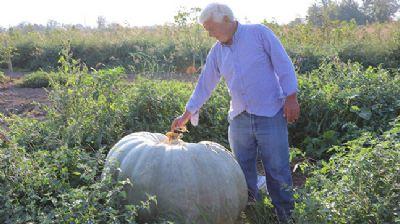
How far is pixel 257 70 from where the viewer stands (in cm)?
383

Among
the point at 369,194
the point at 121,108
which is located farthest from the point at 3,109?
the point at 369,194

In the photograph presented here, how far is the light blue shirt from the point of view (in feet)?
12.2

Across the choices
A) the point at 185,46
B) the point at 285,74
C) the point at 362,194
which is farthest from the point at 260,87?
the point at 185,46

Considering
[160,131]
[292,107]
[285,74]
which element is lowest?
[160,131]

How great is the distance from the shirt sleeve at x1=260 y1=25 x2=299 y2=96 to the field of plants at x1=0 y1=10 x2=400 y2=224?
1.84 feet

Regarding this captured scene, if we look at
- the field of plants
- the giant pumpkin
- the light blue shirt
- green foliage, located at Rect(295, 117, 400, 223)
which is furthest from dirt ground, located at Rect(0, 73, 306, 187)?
green foliage, located at Rect(295, 117, 400, 223)

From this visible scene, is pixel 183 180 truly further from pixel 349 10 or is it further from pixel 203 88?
pixel 349 10

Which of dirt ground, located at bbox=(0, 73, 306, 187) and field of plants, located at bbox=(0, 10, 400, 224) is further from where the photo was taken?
dirt ground, located at bbox=(0, 73, 306, 187)

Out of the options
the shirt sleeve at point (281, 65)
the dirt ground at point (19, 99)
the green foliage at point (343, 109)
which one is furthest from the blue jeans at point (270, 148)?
the dirt ground at point (19, 99)

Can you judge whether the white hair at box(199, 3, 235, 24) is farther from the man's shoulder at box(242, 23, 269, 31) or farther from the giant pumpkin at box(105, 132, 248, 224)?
the giant pumpkin at box(105, 132, 248, 224)

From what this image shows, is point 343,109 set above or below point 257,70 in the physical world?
below

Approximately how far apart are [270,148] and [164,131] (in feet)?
6.24

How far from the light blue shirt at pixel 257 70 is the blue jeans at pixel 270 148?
0.28 feet

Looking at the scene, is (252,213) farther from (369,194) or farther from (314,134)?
(314,134)
